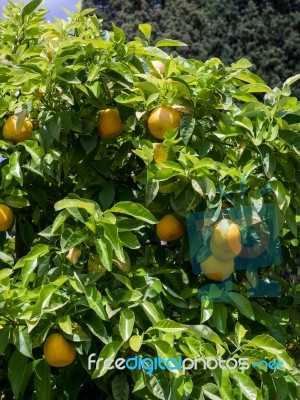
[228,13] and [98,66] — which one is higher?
[98,66]

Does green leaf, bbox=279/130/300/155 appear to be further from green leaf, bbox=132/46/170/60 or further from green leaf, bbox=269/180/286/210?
green leaf, bbox=132/46/170/60

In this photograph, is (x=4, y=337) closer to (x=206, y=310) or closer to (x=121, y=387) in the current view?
(x=121, y=387)

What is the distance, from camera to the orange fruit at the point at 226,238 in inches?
59.0

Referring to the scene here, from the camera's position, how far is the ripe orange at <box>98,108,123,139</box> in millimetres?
1687

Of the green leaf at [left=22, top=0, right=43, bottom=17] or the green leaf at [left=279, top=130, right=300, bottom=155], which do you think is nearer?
the green leaf at [left=279, top=130, right=300, bottom=155]

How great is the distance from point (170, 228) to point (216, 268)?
14cm

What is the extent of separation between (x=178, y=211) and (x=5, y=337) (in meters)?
0.45

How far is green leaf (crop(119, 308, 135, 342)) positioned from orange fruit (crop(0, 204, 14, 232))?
1.43ft

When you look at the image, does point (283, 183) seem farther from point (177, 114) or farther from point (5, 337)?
point (5, 337)

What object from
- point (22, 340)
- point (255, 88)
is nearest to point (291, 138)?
point (255, 88)

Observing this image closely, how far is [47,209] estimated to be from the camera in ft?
6.09

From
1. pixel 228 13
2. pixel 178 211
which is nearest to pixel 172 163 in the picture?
pixel 178 211

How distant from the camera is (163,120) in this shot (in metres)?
1.61

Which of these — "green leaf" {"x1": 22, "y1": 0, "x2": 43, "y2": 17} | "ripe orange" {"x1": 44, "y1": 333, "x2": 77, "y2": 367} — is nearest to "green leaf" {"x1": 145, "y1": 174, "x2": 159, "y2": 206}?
"ripe orange" {"x1": 44, "y1": 333, "x2": 77, "y2": 367}
